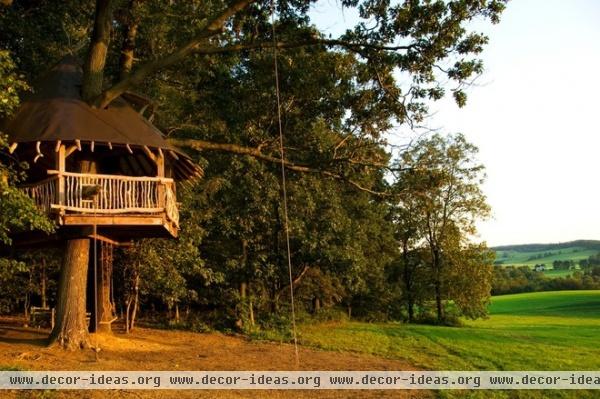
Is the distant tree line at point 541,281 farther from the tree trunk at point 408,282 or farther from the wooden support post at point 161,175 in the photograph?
the wooden support post at point 161,175

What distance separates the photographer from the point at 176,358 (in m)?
16.5

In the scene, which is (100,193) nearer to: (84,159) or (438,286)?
(84,159)

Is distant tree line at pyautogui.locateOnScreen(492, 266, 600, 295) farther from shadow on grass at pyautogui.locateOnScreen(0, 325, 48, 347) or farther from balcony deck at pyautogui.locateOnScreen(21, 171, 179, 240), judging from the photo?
balcony deck at pyautogui.locateOnScreen(21, 171, 179, 240)

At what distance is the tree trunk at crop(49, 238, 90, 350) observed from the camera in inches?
601

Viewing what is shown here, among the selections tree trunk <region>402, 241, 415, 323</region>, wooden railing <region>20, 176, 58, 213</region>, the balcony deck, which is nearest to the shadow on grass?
the balcony deck

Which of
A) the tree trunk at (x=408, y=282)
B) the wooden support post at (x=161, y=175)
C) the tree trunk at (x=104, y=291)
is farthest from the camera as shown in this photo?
the tree trunk at (x=408, y=282)

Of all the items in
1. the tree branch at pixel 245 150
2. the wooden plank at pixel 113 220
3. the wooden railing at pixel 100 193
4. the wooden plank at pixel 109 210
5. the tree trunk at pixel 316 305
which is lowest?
the tree trunk at pixel 316 305

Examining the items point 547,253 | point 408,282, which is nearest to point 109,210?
point 408,282

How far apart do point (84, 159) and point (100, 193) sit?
132 inches

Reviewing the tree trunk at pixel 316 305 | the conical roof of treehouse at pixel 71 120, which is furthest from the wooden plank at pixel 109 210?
the tree trunk at pixel 316 305

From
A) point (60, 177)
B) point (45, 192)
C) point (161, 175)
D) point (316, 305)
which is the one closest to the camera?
point (60, 177)

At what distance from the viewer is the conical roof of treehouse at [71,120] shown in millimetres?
14148

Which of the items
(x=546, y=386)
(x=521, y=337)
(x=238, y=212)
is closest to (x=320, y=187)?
(x=238, y=212)

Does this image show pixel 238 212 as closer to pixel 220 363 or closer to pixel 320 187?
pixel 320 187
